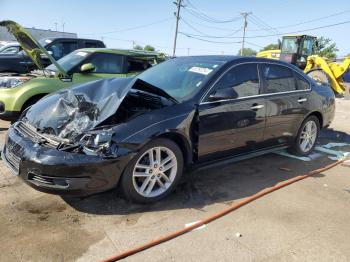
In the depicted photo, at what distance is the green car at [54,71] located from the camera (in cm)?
611

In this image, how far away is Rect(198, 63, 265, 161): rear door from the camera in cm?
405

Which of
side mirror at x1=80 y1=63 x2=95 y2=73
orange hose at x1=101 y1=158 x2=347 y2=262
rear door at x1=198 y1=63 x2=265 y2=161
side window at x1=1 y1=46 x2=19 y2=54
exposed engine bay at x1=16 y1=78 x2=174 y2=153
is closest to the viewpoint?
orange hose at x1=101 y1=158 x2=347 y2=262

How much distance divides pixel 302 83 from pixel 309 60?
11.0 meters

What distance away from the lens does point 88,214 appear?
344cm

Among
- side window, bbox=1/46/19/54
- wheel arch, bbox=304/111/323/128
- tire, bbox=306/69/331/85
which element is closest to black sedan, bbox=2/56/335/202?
wheel arch, bbox=304/111/323/128

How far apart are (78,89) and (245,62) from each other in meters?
2.13

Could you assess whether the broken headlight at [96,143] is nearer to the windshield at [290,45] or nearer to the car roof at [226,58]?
the car roof at [226,58]

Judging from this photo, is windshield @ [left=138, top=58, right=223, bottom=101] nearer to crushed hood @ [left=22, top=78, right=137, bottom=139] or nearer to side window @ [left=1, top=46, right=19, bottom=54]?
crushed hood @ [left=22, top=78, right=137, bottom=139]

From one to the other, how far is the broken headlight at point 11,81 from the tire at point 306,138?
478cm

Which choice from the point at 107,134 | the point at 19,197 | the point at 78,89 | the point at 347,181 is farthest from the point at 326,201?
the point at 19,197

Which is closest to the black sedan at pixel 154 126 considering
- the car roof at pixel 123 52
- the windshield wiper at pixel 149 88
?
the windshield wiper at pixel 149 88

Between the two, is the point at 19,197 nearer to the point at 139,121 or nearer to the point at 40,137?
the point at 40,137

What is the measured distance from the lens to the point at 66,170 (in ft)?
10.4

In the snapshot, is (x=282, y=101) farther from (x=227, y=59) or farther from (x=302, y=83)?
(x=227, y=59)
